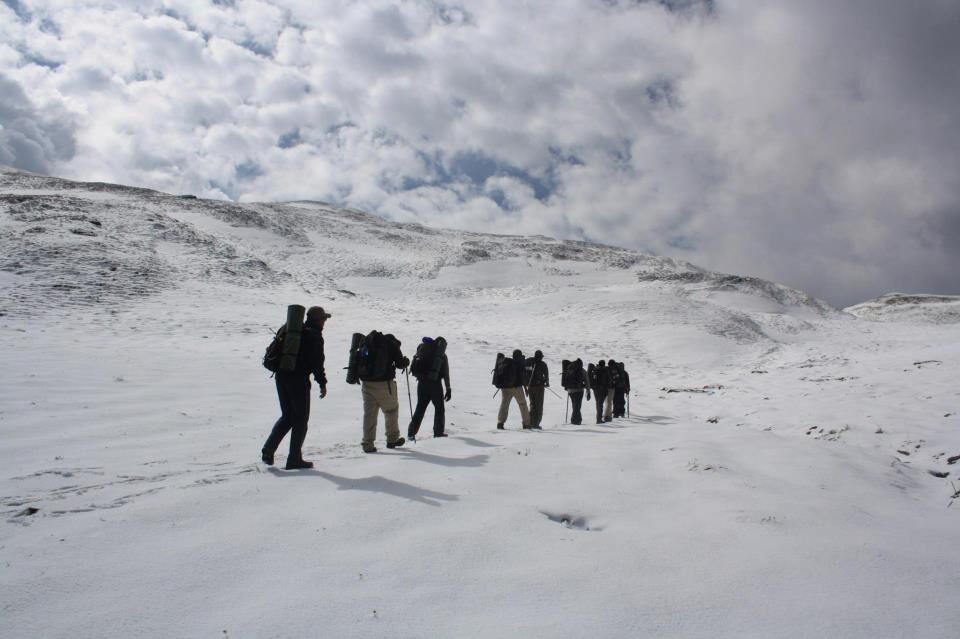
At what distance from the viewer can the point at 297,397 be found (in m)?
6.05

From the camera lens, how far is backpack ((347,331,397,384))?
7.41 metres

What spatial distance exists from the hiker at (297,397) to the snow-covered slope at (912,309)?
9342cm

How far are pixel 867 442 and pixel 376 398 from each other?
33.3ft

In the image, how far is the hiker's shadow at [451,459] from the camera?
6.23m

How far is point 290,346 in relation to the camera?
5961 millimetres

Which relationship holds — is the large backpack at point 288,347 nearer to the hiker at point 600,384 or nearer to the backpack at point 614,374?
the hiker at point 600,384

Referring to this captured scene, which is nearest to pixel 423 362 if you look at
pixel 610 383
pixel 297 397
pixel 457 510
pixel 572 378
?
pixel 297 397

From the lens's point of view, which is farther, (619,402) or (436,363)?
(619,402)

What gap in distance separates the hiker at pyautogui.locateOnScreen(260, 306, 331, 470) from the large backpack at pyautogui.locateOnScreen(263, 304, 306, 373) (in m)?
0.06

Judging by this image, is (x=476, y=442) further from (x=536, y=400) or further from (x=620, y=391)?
(x=620, y=391)

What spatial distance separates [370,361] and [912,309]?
118 meters

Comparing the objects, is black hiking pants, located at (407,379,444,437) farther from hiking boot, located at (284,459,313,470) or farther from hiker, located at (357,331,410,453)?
hiking boot, located at (284,459,313,470)

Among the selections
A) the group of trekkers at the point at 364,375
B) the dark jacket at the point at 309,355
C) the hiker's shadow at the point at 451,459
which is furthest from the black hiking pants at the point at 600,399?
the dark jacket at the point at 309,355

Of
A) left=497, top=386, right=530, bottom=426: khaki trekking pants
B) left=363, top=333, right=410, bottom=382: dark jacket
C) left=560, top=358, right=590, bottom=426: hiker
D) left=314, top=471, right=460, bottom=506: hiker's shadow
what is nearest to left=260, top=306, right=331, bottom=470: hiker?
left=314, top=471, right=460, bottom=506: hiker's shadow
